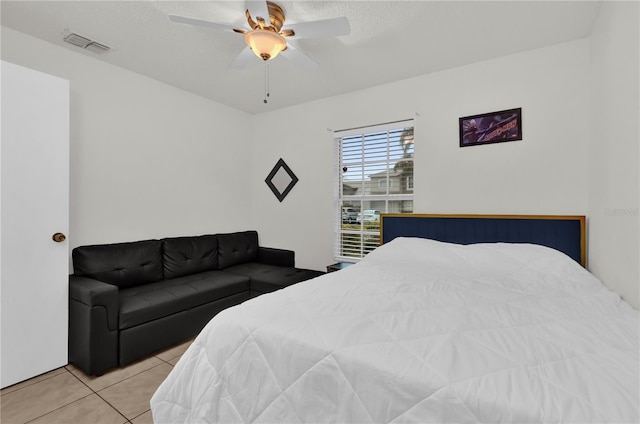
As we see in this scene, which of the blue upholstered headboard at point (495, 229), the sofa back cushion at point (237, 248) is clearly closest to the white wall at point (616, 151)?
the blue upholstered headboard at point (495, 229)

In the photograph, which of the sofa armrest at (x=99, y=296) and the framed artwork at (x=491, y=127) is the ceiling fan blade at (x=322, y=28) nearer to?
the framed artwork at (x=491, y=127)

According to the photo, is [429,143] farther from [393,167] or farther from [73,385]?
[73,385]

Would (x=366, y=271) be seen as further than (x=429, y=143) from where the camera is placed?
No

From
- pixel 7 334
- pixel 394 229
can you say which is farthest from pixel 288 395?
pixel 394 229

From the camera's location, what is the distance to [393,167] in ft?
11.6

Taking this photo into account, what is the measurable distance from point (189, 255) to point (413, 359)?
3.08 meters

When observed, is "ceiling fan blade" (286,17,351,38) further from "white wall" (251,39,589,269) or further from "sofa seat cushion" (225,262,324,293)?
"sofa seat cushion" (225,262,324,293)

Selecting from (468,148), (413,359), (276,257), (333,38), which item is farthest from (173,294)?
(468,148)

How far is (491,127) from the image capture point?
290 cm

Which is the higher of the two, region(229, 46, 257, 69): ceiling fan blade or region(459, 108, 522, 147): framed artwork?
region(229, 46, 257, 69): ceiling fan blade

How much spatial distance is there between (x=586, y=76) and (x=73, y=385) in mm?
4487

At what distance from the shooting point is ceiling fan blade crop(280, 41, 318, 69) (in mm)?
2350

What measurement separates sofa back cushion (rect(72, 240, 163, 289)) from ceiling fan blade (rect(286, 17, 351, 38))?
249 cm

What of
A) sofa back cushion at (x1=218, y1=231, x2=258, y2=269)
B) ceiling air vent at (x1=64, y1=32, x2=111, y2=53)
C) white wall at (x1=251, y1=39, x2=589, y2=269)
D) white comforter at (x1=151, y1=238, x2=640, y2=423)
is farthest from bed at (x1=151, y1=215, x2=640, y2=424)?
ceiling air vent at (x1=64, y1=32, x2=111, y2=53)
